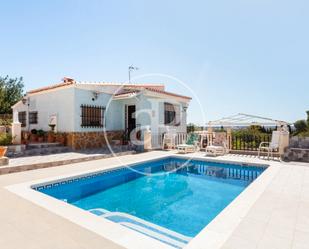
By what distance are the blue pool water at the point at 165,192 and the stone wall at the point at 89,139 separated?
5429 mm

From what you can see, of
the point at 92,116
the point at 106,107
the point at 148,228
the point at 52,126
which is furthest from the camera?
the point at 106,107

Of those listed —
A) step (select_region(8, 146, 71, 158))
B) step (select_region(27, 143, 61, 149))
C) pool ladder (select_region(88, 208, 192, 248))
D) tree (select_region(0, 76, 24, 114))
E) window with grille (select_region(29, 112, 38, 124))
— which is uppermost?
tree (select_region(0, 76, 24, 114))

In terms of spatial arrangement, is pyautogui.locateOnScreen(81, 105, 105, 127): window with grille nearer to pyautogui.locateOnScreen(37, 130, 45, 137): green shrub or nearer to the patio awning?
pyautogui.locateOnScreen(37, 130, 45, 137): green shrub

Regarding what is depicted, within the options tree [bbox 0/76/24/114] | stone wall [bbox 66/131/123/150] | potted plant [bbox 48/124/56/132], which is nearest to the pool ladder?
stone wall [bbox 66/131/123/150]

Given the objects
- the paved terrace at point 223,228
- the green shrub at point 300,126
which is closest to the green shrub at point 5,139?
the paved terrace at point 223,228

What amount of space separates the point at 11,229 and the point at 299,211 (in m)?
5.51

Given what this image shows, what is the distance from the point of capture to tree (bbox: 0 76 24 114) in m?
28.7

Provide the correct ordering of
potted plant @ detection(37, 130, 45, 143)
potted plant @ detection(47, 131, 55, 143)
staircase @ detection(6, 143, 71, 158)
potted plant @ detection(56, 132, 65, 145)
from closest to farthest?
staircase @ detection(6, 143, 71, 158)
potted plant @ detection(56, 132, 65, 145)
potted plant @ detection(47, 131, 55, 143)
potted plant @ detection(37, 130, 45, 143)

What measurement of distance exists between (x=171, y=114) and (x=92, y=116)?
22.3 ft

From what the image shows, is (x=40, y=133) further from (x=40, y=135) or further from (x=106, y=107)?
(x=106, y=107)

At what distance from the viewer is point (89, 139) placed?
47.4 ft

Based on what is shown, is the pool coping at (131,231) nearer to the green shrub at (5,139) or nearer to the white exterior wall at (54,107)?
the green shrub at (5,139)

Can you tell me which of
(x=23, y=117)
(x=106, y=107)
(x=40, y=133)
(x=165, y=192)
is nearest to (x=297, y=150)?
(x=165, y=192)

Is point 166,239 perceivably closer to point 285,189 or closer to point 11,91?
point 285,189
